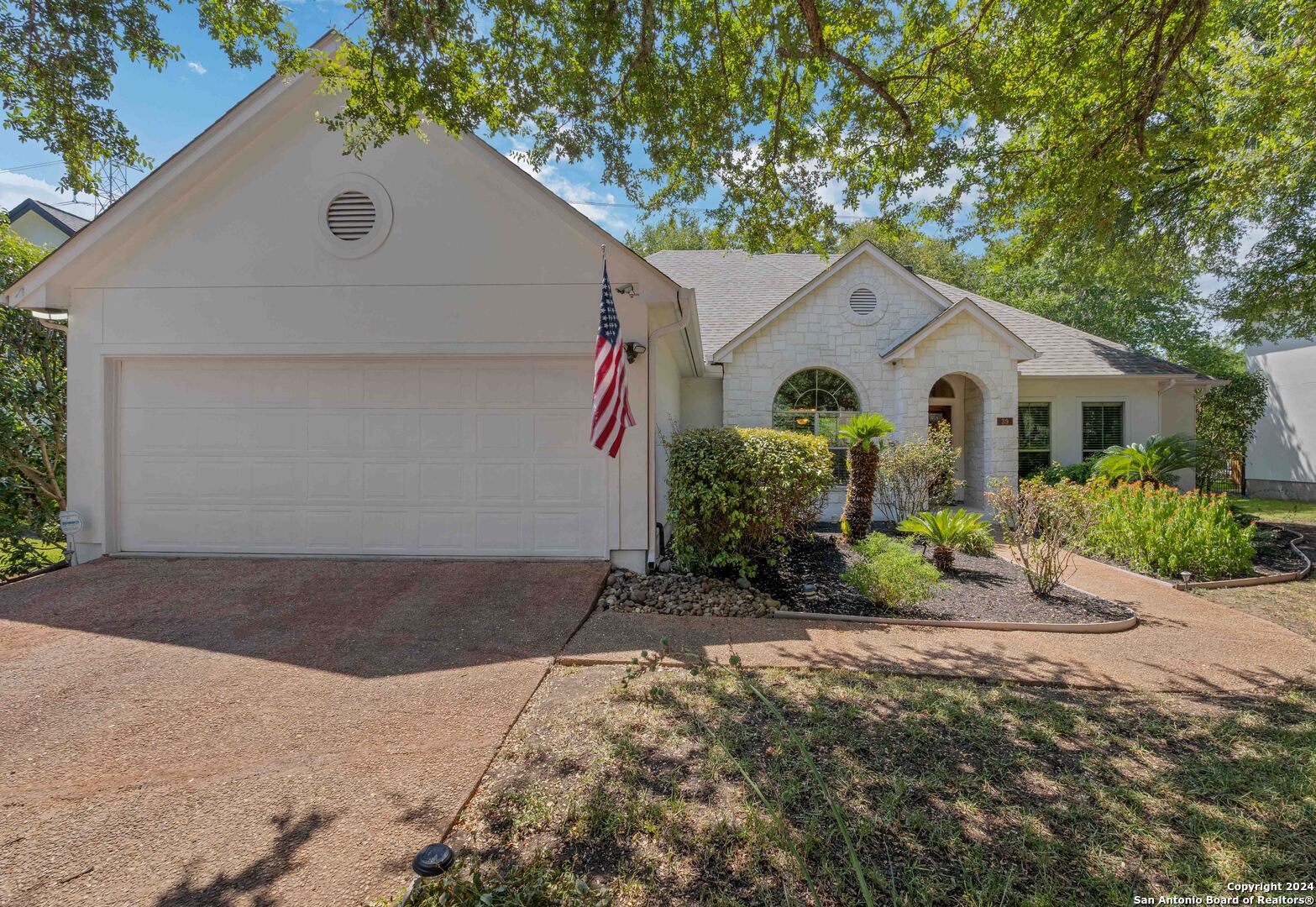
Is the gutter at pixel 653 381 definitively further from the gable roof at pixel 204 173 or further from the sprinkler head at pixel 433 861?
the sprinkler head at pixel 433 861

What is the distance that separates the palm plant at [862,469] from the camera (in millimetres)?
8188

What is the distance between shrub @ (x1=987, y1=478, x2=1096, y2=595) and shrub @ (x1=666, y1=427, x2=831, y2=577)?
2478 millimetres

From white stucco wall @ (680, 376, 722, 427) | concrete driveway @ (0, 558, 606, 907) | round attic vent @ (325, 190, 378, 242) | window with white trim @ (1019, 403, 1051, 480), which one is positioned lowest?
concrete driveway @ (0, 558, 606, 907)

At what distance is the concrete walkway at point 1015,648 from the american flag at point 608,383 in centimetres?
175

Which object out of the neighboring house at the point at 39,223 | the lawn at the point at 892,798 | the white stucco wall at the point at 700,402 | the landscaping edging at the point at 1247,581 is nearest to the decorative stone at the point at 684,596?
the lawn at the point at 892,798

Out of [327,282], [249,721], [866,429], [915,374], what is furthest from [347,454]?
[915,374]

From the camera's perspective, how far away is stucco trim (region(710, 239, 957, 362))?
36.3 ft

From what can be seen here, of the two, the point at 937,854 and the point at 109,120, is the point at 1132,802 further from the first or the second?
the point at 109,120

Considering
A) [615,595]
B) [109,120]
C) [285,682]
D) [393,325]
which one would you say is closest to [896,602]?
[615,595]

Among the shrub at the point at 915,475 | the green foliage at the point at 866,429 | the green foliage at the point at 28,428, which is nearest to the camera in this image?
the green foliage at the point at 28,428

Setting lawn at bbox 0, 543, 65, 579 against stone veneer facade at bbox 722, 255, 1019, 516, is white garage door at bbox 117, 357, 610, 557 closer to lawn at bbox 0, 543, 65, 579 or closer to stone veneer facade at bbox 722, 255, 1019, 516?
lawn at bbox 0, 543, 65, 579

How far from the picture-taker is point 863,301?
11.5m

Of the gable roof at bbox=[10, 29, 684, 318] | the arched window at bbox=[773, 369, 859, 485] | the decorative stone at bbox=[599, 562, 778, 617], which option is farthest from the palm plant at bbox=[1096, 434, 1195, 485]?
the gable roof at bbox=[10, 29, 684, 318]

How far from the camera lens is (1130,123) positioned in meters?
6.02
